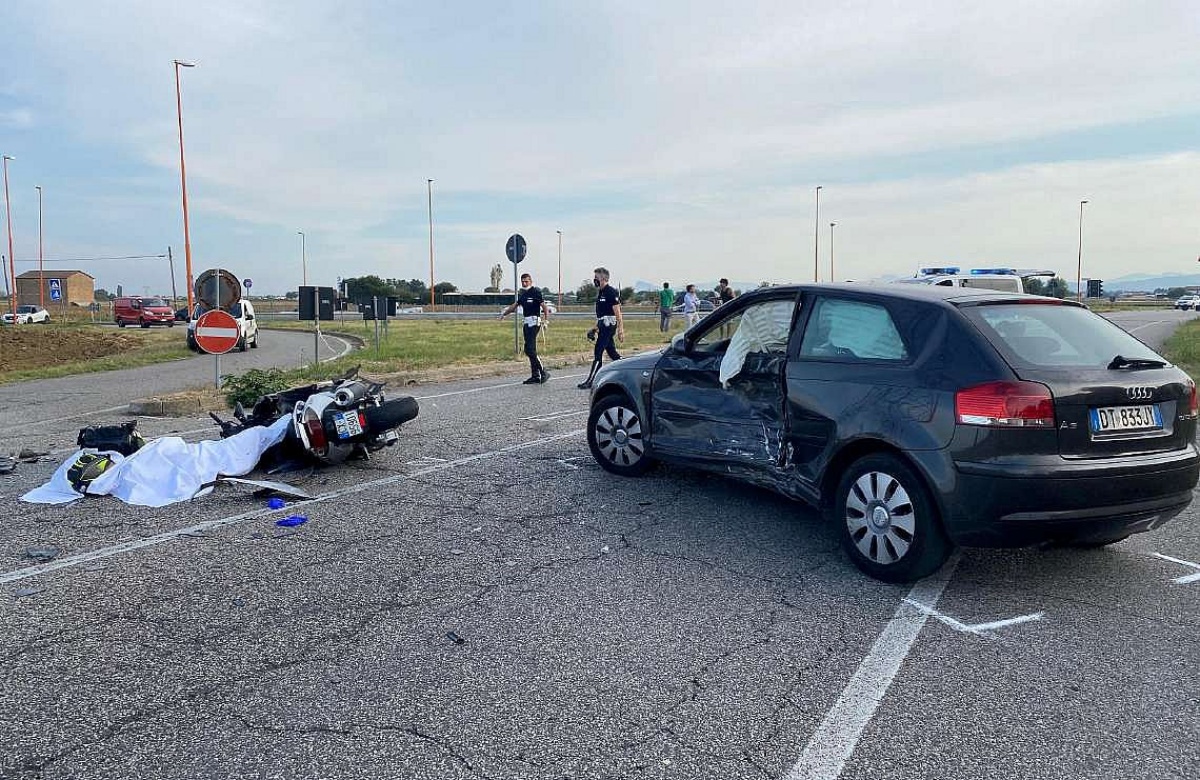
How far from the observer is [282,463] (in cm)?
761

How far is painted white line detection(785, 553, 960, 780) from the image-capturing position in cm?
308

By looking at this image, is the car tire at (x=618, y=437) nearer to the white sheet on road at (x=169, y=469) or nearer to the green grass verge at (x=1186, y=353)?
the white sheet on road at (x=169, y=469)

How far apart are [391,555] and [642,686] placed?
2.20 meters

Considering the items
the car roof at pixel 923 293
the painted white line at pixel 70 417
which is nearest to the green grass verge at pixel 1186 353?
the car roof at pixel 923 293

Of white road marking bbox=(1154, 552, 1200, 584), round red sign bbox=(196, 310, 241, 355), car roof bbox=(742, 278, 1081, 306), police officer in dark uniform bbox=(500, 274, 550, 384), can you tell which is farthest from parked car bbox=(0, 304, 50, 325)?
white road marking bbox=(1154, 552, 1200, 584)

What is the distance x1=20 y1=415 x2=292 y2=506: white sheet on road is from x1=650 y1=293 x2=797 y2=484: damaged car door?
10.3ft

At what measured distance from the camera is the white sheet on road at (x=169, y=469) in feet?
21.6

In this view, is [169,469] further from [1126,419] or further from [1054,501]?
[1126,419]

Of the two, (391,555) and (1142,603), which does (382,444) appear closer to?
(391,555)

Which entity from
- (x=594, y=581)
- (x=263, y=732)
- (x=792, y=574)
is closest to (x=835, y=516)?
(x=792, y=574)

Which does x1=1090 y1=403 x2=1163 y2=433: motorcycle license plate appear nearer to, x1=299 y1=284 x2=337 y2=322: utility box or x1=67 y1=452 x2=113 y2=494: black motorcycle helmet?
x1=67 y1=452 x2=113 y2=494: black motorcycle helmet

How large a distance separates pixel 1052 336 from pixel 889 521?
51.5 inches

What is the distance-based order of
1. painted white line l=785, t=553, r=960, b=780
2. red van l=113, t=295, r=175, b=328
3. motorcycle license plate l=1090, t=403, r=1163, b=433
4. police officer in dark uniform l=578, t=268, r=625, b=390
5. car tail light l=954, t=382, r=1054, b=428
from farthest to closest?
red van l=113, t=295, r=175, b=328, police officer in dark uniform l=578, t=268, r=625, b=390, motorcycle license plate l=1090, t=403, r=1163, b=433, car tail light l=954, t=382, r=1054, b=428, painted white line l=785, t=553, r=960, b=780

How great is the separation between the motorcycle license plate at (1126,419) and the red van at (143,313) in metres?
50.1
